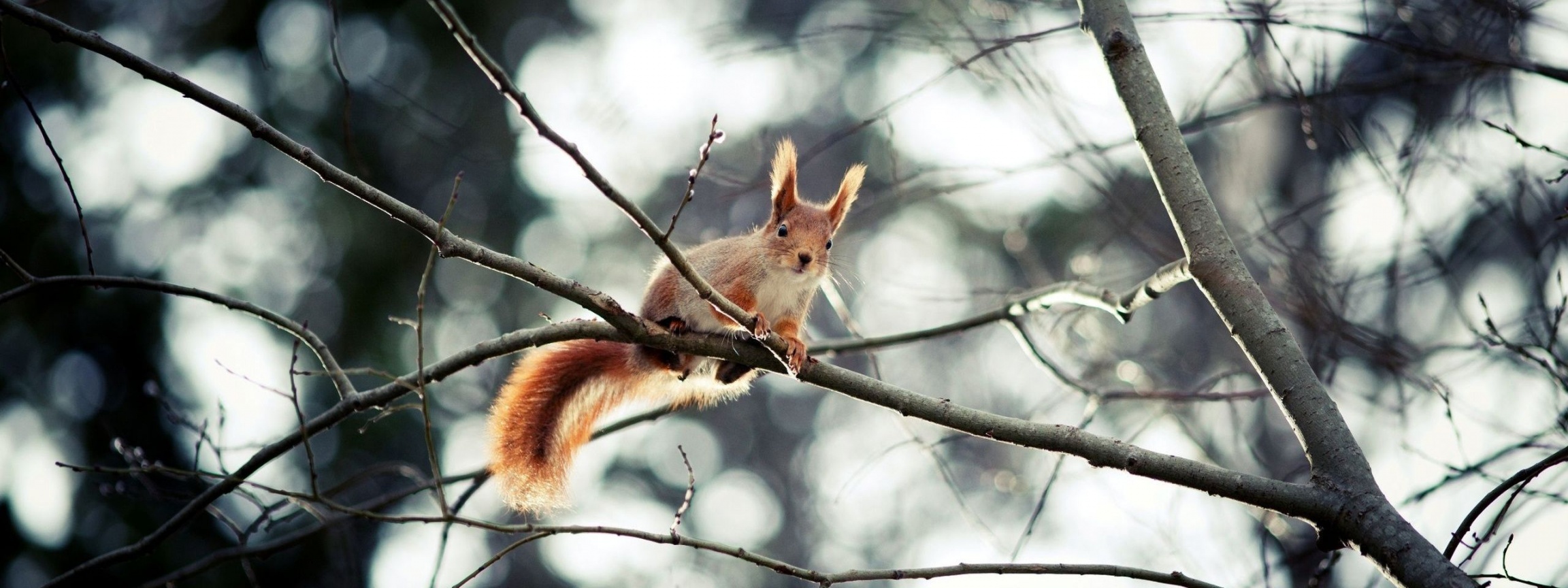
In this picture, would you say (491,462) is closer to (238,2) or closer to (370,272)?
(370,272)

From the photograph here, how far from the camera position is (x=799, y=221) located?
11.1 ft

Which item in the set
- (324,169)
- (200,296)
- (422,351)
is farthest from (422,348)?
(200,296)

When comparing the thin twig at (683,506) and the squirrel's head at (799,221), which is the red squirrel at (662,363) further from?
the thin twig at (683,506)

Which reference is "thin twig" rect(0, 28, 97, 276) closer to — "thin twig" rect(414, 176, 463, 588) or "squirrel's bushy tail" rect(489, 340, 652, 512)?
"thin twig" rect(414, 176, 463, 588)

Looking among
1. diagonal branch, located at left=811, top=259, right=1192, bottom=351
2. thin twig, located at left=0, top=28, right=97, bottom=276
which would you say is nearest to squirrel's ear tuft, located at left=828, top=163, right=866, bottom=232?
diagonal branch, located at left=811, top=259, right=1192, bottom=351

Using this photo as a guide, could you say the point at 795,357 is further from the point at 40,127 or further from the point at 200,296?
the point at 40,127

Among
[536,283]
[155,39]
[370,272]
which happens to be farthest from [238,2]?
[536,283]

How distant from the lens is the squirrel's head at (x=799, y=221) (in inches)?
125

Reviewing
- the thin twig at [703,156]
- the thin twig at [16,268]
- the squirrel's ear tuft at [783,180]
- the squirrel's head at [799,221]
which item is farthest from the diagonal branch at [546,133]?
the squirrel's ear tuft at [783,180]

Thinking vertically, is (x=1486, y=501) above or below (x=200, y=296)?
below

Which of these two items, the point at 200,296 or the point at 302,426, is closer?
the point at 302,426

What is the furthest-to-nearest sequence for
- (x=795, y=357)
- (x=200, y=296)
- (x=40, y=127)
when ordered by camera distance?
(x=795, y=357) → (x=200, y=296) → (x=40, y=127)

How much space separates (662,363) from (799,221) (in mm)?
586

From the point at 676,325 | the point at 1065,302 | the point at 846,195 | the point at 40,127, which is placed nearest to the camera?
the point at 40,127
